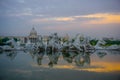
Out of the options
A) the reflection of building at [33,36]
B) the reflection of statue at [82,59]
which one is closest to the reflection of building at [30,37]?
the reflection of building at [33,36]

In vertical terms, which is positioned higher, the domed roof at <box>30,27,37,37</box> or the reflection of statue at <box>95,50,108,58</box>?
the domed roof at <box>30,27,37,37</box>

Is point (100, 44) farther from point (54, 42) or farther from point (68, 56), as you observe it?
point (54, 42)

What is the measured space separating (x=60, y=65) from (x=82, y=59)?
12.9 inches

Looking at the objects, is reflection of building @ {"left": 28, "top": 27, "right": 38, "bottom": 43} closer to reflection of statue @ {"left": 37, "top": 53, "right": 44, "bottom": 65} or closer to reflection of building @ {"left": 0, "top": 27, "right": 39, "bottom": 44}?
reflection of building @ {"left": 0, "top": 27, "right": 39, "bottom": 44}

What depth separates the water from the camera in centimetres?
468

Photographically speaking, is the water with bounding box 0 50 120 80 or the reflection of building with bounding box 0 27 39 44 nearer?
the water with bounding box 0 50 120 80

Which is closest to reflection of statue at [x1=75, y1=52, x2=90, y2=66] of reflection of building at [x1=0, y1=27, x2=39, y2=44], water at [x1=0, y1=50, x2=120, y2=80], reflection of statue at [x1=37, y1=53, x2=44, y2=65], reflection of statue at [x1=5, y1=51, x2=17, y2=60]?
water at [x1=0, y1=50, x2=120, y2=80]

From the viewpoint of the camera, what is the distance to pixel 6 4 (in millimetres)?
4762

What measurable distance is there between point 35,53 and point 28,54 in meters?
0.10

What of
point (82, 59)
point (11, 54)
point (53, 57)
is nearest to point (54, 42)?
point (53, 57)

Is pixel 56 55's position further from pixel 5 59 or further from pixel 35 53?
pixel 5 59

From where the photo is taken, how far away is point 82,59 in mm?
4848

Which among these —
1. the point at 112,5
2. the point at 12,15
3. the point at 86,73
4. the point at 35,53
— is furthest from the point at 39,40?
the point at 112,5

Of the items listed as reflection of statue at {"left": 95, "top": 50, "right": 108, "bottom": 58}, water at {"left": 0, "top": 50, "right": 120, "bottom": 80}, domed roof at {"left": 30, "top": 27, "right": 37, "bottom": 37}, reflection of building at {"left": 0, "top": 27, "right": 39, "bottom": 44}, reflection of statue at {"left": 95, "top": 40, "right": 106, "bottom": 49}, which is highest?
domed roof at {"left": 30, "top": 27, "right": 37, "bottom": 37}
